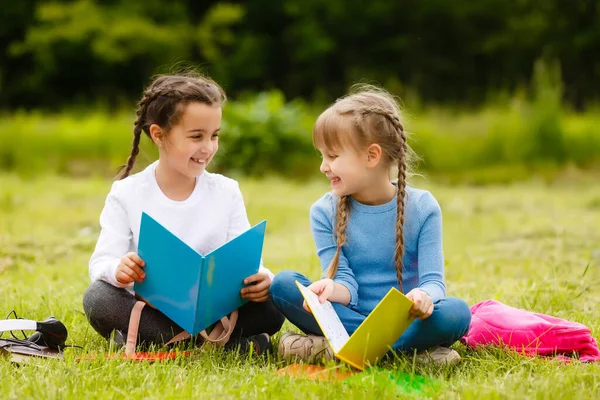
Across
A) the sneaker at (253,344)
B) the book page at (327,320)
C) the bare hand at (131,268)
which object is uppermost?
the bare hand at (131,268)

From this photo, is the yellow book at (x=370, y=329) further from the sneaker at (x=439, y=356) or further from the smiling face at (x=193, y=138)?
the smiling face at (x=193, y=138)

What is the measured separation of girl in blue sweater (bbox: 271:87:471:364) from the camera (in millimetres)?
2307

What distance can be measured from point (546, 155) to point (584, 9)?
9.05 metres

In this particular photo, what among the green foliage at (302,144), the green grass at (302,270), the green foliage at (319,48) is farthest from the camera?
the green foliage at (319,48)

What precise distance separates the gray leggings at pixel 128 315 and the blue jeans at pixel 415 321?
0.14m

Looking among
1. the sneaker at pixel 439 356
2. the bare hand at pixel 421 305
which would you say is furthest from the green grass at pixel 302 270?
the bare hand at pixel 421 305

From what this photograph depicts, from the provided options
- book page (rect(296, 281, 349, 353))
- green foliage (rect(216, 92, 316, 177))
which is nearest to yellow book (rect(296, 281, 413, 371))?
book page (rect(296, 281, 349, 353))

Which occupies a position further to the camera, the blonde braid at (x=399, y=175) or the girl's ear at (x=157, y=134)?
the girl's ear at (x=157, y=134)

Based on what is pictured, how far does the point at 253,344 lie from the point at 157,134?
2.55 ft

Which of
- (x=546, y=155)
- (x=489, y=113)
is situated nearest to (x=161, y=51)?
(x=489, y=113)

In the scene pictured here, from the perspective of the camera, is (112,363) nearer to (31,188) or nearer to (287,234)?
(287,234)

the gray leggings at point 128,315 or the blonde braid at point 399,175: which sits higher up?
the blonde braid at point 399,175

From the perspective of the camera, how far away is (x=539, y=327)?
7.95ft

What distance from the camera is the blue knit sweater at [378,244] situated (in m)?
2.46
